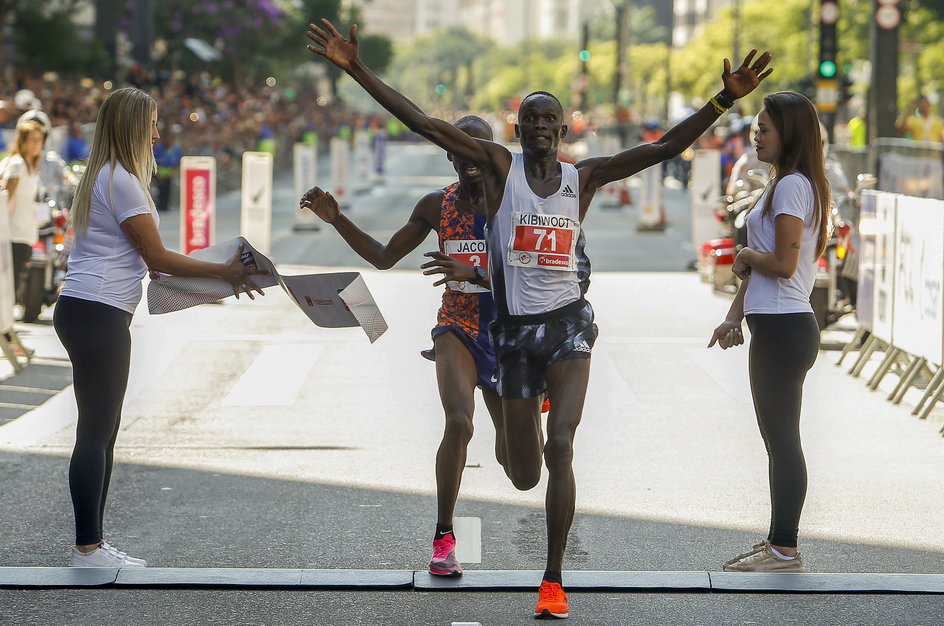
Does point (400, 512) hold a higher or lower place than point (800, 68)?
lower

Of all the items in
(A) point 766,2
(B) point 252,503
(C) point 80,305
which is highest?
(A) point 766,2

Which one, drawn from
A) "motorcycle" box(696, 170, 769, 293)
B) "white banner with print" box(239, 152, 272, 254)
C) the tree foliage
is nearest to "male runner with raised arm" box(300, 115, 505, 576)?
"motorcycle" box(696, 170, 769, 293)

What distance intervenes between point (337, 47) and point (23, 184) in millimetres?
7847

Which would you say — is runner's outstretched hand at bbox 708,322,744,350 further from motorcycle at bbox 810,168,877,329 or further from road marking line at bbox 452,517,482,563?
motorcycle at bbox 810,168,877,329

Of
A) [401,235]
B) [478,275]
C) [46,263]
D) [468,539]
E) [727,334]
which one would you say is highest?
[401,235]

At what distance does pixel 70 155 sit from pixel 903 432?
Result: 15709 mm

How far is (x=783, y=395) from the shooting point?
6488 millimetres

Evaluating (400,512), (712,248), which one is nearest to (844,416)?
(400,512)

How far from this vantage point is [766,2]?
316 feet

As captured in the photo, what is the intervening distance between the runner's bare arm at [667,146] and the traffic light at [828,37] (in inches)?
781

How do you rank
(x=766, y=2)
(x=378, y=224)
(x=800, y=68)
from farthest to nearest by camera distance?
(x=766, y=2) < (x=800, y=68) < (x=378, y=224)

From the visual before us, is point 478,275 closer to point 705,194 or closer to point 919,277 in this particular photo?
point 919,277

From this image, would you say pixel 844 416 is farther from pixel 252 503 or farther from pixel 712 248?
pixel 712 248

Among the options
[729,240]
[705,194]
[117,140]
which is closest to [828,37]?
[705,194]
